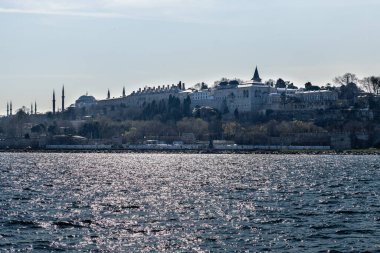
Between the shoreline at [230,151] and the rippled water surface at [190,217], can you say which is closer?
the rippled water surface at [190,217]

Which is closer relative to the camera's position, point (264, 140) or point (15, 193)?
point (15, 193)

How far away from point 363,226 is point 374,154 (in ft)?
352

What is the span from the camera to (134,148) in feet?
598

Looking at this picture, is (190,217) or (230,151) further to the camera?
(230,151)

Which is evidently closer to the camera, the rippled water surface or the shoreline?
the rippled water surface

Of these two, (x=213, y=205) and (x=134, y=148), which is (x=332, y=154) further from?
(x=213, y=205)

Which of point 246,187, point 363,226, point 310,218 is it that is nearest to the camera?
point 363,226

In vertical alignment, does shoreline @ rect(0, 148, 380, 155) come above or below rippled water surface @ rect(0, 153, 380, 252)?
above

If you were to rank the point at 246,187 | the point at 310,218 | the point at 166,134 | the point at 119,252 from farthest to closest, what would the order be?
1. the point at 166,134
2. the point at 246,187
3. the point at 310,218
4. the point at 119,252

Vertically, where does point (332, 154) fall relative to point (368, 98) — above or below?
below

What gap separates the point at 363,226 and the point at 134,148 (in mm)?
150168

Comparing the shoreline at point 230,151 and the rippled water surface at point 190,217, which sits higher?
the shoreline at point 230,151

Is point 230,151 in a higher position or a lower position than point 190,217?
higher

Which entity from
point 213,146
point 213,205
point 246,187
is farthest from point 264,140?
point 213,205
